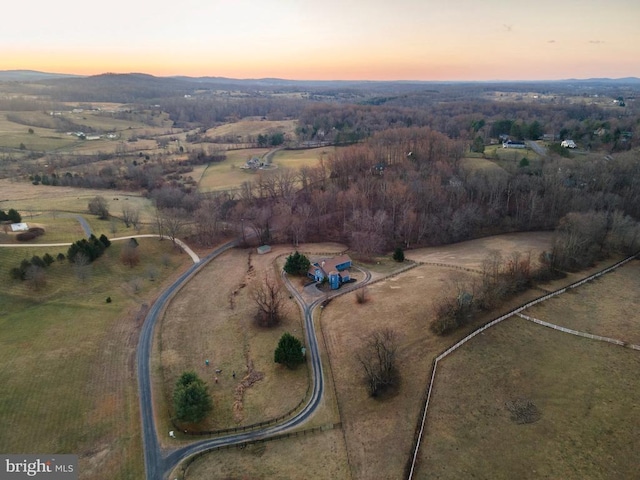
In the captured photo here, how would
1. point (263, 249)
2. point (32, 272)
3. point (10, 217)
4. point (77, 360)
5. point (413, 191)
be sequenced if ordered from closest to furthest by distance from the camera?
point (77, 360) → point (32, 272) → point (10, 217) → point (263, 249) → point (413, 191)

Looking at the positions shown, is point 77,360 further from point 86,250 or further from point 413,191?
point 413,191

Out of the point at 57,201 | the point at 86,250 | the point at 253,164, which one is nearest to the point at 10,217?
the point at 86,250

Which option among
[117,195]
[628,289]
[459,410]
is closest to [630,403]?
[459,410]

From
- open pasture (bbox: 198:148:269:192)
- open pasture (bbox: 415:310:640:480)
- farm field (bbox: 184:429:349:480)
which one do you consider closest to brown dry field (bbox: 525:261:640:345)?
open pasture (bbox: 415:310:640:480)

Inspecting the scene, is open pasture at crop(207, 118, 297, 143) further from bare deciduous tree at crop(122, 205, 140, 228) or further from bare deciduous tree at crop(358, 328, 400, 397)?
bare deciduous tree at crop(358, 328, 400, 397)

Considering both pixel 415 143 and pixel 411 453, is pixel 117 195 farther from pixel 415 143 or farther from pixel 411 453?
pixel 411 453

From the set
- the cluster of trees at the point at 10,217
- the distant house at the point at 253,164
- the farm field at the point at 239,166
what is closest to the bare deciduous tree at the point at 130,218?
the cluster of trees at the point at 10,217
